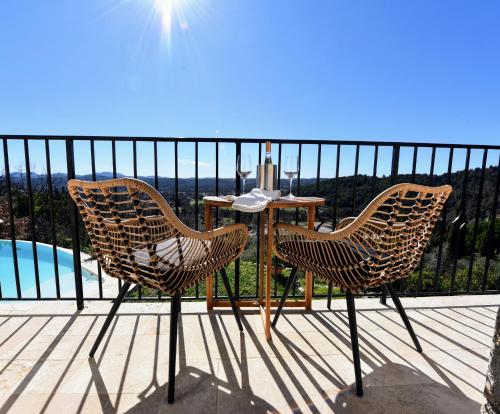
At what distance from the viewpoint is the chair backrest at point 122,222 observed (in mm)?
973

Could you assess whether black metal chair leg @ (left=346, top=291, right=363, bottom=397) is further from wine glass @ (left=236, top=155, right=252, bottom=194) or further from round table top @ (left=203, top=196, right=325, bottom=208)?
wine glass @ (left=236, top=155, right=252, bottom=194)

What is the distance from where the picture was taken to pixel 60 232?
8.44 meters

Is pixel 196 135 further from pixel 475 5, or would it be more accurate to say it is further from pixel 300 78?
pixel 300 78

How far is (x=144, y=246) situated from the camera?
105 cm

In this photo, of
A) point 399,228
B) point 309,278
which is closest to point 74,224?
point 309,278

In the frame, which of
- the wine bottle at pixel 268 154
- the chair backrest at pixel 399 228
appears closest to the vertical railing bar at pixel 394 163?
the chair backrest at pixel 399 228

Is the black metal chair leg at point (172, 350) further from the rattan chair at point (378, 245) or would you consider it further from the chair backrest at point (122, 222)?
the rattan chair at point (378, 245)

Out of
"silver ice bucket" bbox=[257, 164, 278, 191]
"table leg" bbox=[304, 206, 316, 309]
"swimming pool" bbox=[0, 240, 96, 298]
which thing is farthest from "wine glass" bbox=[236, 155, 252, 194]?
"swimming pool" bbox=[0, 240, 96, 298]

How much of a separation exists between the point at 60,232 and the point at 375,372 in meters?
9.56

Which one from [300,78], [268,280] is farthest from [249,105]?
[268,280]

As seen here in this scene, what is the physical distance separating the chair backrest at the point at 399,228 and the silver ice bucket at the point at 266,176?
0.67m

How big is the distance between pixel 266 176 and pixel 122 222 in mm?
903

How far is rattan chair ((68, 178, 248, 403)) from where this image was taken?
995 mm

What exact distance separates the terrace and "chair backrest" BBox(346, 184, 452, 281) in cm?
53
